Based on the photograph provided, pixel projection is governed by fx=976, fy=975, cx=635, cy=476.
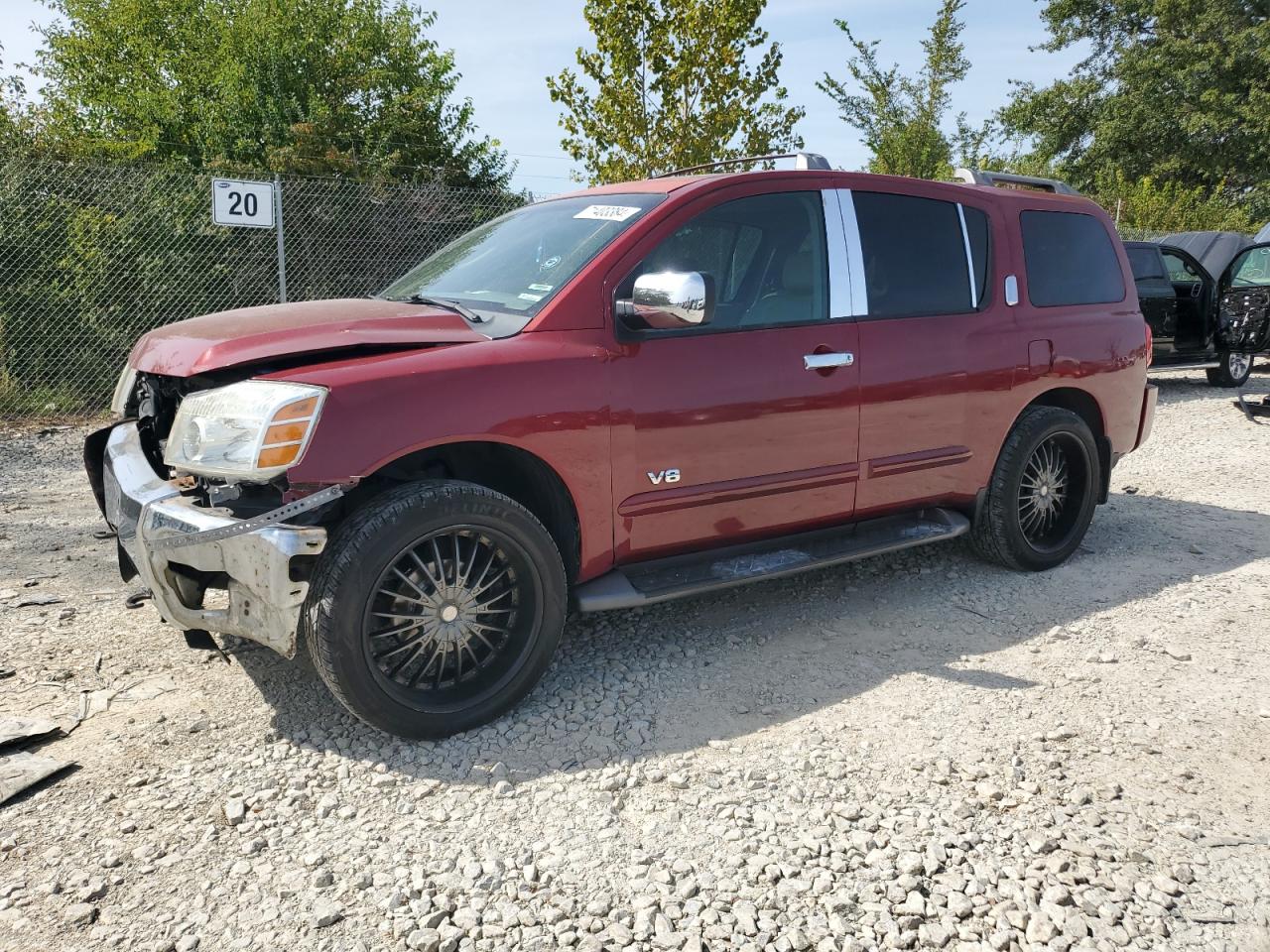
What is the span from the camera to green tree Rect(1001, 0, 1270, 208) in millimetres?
26906

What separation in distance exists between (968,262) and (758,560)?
6.13ft

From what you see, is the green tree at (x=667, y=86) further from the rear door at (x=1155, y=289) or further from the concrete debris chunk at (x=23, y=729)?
the concrete debris chunk at (x=23, y=729)

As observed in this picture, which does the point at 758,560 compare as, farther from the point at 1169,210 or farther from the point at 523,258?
the point at 1169,210

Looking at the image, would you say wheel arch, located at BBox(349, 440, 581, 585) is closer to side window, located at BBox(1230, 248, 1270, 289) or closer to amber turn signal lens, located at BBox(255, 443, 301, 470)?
amber turn signal lens, located at BBox(255, 443, 301, 470)

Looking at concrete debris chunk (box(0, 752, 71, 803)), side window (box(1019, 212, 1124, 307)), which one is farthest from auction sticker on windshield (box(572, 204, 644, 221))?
concrete debris chunk (box(0, 752, 71, 803))

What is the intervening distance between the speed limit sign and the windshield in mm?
5267

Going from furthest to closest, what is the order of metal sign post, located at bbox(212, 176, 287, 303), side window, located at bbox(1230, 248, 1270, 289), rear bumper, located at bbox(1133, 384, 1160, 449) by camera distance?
side window, located at bbox(1230, 248, 1270, 289) → metal sign post, located at bbox(212, 176, 287, 303) → rear bumper, located at bbox(1133, 384, 1160, 449)

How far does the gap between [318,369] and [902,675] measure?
245 centimetres

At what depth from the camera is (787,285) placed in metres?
4.06

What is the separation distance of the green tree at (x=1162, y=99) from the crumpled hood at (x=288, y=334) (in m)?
29.6

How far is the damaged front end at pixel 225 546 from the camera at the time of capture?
2910mm

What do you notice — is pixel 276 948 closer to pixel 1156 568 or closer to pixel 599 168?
pixel 1156 568

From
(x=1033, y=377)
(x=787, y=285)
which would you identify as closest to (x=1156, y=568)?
(x=1033, y=377)

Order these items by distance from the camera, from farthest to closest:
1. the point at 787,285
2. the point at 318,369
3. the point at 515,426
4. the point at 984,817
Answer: the point at 787,285, the point at 515,426, the point at 318,369, the point at 984,817
